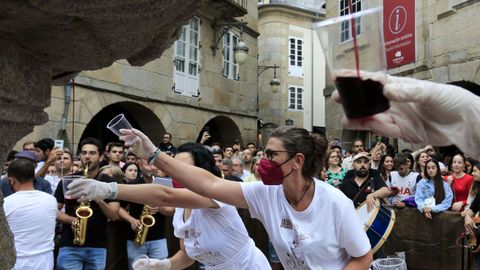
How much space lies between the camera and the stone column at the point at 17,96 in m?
1.90

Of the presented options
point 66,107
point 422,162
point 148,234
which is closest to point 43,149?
point 148,234

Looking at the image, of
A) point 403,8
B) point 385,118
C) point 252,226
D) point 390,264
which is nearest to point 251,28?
point 403,8

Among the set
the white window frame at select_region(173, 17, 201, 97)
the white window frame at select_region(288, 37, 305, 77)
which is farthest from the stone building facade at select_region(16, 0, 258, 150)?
the white window frame at select_region(288, 37, 305, 77)

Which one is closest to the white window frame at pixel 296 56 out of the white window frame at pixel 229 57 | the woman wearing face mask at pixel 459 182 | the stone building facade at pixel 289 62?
the stone building facade at pixel 289 62

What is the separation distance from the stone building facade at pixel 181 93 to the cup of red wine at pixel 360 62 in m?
9.02

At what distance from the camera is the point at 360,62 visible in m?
1.27

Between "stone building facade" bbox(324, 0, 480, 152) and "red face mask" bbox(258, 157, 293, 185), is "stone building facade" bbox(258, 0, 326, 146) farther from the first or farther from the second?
"red face mask" bbox(258, 157, 293, 185)

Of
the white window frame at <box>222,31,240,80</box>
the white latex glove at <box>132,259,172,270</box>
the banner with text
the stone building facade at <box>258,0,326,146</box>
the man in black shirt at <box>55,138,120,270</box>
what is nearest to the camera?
the white latex glove at <box>132,259,172,270</box>

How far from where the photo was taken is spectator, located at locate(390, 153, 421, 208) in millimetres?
7430

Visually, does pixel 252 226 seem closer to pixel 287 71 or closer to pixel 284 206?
pixel 284 206

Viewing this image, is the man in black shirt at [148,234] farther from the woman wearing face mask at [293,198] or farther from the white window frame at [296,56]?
the white window frame at [296,56]

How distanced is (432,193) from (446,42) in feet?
23.4

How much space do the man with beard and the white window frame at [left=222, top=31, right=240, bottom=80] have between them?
9973mm

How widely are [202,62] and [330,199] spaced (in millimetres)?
12453
